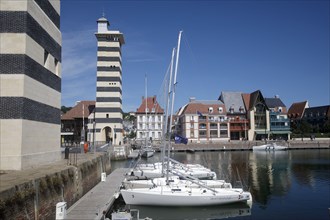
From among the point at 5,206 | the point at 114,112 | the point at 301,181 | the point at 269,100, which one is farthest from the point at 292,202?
the point at 269,100

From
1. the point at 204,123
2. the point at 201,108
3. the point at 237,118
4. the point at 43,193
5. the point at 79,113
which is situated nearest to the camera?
the point at 43,193

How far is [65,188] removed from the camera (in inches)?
793

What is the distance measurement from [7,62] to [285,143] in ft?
287

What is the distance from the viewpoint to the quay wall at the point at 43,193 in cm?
1259

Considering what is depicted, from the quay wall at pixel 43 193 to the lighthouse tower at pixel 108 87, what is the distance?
47323mm

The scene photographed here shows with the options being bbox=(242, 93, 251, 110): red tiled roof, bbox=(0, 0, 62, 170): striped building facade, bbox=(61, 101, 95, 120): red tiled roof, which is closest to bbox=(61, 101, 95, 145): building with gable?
bbox=(61, 101, 95, 120): red tiled roof

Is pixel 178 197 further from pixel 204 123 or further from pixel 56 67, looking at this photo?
pixel 204 123

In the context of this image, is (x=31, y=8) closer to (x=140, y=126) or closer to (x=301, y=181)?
(x=301, y=181)

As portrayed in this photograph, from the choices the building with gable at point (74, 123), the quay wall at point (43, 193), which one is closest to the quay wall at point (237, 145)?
the building with gable at point (74, 123)

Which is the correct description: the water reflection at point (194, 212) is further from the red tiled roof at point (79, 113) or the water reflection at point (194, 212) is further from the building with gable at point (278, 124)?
the building with gable at point (278, 124)

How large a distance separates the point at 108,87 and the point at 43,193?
194 ft

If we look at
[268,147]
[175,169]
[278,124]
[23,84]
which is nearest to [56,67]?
[23,84]

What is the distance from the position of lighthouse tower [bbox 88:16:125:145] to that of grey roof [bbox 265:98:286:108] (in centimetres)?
5903

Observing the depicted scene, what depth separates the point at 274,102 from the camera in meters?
109
